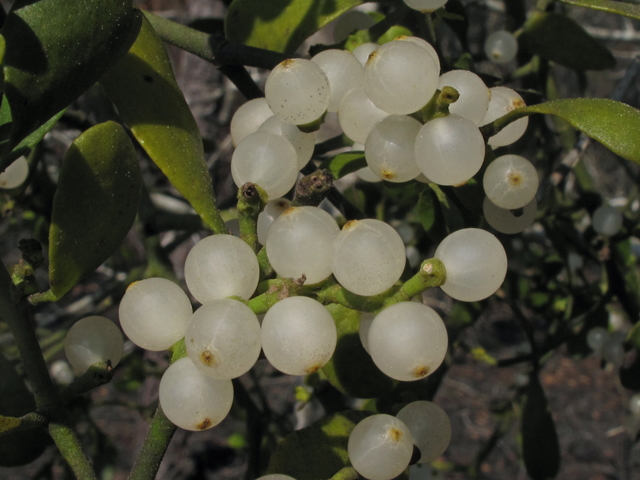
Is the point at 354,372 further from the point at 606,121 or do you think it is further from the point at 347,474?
the point at 606,121

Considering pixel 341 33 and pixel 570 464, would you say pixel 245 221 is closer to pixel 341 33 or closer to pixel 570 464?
pixel 341 33

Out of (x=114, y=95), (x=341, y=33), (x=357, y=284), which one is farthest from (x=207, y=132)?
(x=357, y=284)

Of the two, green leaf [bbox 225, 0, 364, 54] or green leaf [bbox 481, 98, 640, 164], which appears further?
green leaf [bbox 225, 0, 364, 54]

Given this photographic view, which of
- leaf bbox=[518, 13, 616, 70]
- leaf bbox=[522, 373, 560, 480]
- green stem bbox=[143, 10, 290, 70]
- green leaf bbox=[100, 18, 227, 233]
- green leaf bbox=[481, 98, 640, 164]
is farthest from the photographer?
leaf bbox=[522, 373, 560, 480]

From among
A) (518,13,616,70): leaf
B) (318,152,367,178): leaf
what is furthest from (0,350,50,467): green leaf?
(518,13,616,70): leaf

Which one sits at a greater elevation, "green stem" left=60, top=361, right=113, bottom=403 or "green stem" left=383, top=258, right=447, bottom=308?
"green stem" left=383, top=258, right=447, bottom=308

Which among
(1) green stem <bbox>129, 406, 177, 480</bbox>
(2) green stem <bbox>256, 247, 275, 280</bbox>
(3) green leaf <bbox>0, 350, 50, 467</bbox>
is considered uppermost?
(2) green stem <bbox>256, 247, 275, 280</bbox>

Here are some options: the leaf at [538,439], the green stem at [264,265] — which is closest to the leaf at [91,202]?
the green stem at [264,265]

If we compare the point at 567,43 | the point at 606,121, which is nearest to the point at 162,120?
the point at 606,121

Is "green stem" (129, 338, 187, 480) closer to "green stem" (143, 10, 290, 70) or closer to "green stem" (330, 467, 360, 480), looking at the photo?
"green stem" (330, 467, 360, 480)
